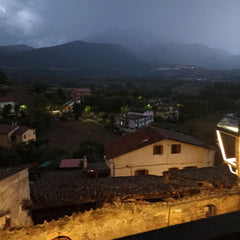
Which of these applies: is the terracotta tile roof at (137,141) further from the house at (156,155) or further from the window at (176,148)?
the window at (176,148)

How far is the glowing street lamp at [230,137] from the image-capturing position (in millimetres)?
3285

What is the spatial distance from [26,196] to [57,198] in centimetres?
115

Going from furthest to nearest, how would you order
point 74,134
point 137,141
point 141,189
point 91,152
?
point 74,134, point 91,152, point 137,141, point 141,189

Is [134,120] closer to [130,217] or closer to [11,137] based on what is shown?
[11,137]

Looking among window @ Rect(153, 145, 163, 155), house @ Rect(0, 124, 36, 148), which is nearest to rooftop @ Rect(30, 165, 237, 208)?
window @ Rect(153, 145, 163, 155)

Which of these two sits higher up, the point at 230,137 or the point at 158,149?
the point at 230,137

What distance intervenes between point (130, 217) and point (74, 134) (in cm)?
3737

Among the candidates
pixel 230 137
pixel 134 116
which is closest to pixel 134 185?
pixel 230 137

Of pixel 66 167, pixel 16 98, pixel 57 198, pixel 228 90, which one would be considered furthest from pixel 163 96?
pixel 57 198

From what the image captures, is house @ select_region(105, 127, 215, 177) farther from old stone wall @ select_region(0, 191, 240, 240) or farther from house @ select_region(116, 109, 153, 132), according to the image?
house @ select_region(116, 109, 153, 132)

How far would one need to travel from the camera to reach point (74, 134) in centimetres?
4281

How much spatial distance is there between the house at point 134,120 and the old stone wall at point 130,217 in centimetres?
4247

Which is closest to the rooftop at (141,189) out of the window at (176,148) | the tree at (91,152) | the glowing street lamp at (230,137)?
the glowing street lamp at (230,137)

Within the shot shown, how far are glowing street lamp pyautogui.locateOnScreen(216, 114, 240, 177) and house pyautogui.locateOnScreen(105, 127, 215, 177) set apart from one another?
467 inches
